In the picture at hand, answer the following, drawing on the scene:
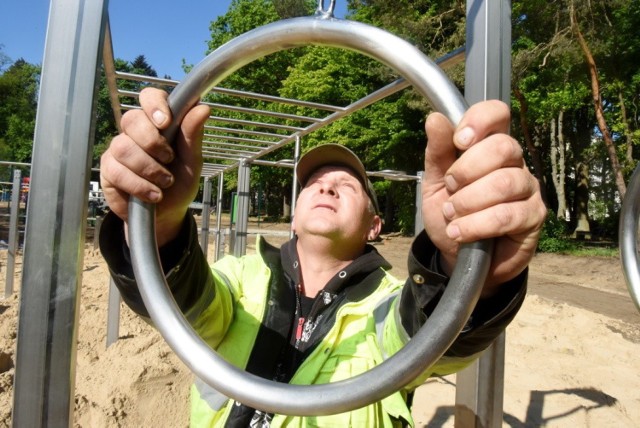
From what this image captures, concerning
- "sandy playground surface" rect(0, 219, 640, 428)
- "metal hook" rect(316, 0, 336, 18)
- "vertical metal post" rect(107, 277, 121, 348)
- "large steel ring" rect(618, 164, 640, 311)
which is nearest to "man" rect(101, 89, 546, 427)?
"metal hook" rect(316, 0, 336, 18)

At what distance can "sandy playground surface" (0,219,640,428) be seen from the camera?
3.20 meters

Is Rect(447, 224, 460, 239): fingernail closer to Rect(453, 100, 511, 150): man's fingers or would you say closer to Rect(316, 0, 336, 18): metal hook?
Rect(453, 100, 511, 150): man's fingers

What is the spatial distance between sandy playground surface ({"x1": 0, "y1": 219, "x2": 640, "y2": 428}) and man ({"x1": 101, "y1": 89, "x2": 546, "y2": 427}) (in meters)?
1.80

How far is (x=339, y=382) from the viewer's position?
615mm

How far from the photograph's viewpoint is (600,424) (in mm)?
3461

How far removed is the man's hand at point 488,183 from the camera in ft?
2.19

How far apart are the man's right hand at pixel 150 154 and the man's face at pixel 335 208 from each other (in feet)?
3.04

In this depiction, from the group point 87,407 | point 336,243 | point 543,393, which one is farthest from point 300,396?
point 543,393

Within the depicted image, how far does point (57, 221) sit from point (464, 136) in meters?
0.62

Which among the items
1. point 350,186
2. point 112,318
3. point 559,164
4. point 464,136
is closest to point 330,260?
point 350,186

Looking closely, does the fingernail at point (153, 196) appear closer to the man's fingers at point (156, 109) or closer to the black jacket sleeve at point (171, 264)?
the man's fingers at point (156, 109)

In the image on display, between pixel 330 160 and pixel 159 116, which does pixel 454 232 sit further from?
pixel 330 160

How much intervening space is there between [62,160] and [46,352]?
0.30m

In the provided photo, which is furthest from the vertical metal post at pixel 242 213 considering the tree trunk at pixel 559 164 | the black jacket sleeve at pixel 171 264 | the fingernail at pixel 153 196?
the tree trunk at pixel 559 164
